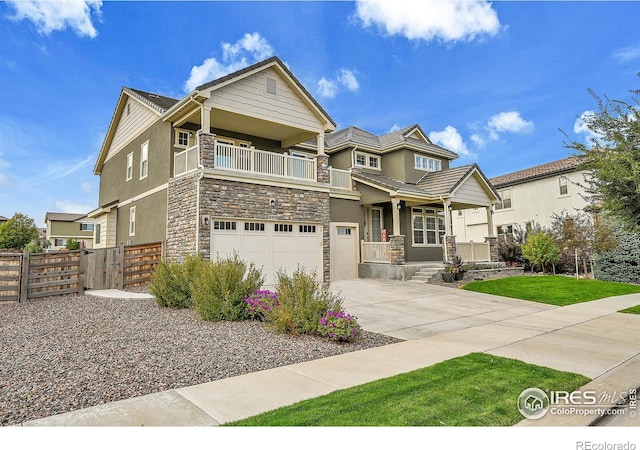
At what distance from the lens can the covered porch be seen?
18500mm

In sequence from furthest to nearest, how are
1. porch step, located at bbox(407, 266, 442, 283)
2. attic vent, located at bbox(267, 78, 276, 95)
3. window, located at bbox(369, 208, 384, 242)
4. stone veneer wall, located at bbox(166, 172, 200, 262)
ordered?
window, located at bbox(369, 208, 384, 242) < porch step, located at bbox(407, 266, 442, 283) < attic vent, located at bbox(267, 78, 276, 95) < stone veneer wall, located at bbox(166, 172, 200, 262)

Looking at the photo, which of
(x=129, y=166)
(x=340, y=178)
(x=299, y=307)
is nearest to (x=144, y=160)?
(x=129, y=166)

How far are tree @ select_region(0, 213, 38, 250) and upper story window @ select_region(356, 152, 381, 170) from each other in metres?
40.0

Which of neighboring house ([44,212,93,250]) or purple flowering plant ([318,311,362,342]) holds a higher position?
neighboring house ([44,212,93,250])

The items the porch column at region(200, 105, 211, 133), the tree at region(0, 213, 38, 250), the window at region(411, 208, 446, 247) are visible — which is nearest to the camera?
the porch column at region(200, 105, 211, 133)

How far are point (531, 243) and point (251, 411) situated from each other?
20.8 meters

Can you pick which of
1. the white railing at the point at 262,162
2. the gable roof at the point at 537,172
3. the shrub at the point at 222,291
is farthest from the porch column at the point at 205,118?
the gable roof at the point at 537,172

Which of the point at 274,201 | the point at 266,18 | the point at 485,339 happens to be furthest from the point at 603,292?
the point at 266,18

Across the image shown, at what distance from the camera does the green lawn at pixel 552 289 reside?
13.4 metres

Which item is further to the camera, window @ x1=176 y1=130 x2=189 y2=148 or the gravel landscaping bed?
window @ x1=176 y1=130 x2=189 y2=148

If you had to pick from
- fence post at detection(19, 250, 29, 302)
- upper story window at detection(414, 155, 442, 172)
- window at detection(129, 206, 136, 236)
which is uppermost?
upper story window at detection(414, 155, 442, 172)

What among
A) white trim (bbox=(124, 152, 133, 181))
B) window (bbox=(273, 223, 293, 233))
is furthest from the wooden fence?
white trim (bbox=(124, 152, 133, 181))

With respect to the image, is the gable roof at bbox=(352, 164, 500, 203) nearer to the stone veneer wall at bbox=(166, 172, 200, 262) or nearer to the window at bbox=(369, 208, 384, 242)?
the window at bbox=(369, 208, 384, 242)

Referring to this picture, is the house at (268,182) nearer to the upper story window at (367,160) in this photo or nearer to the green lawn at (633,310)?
the upper story window at (367,160)
